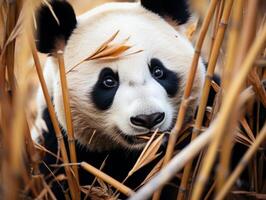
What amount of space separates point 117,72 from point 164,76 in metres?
0.23

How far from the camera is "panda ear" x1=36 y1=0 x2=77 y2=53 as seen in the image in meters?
2.27

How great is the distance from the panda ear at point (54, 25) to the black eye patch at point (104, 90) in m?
0.29

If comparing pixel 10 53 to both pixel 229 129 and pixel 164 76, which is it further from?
pixel 229 129

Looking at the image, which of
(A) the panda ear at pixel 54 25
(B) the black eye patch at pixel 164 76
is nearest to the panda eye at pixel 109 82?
(B) the black eye patch at pixel 164 76

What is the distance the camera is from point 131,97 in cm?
210

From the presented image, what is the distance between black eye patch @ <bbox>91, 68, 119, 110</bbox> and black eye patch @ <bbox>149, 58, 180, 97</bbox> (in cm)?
17

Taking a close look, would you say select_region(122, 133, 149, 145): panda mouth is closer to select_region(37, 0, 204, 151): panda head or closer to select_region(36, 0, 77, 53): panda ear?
select_region(37, 0, 204, 151): panda head

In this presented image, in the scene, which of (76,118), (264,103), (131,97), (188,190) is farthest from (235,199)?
(76,118)

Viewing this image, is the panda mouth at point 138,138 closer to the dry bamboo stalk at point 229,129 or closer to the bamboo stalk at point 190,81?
the bamboo stalk at point 190,81

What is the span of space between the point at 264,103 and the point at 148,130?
475 millimetres

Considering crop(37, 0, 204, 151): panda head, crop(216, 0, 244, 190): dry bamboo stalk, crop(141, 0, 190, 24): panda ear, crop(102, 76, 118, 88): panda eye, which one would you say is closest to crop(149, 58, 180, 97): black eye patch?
crop(37, 0, 204, 151): panda head

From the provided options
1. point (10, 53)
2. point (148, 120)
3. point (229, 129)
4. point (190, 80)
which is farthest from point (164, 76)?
point (229, 129)

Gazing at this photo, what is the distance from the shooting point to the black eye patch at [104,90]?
2.24 m

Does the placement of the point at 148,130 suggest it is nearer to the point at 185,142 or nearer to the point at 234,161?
the point at 185,142
